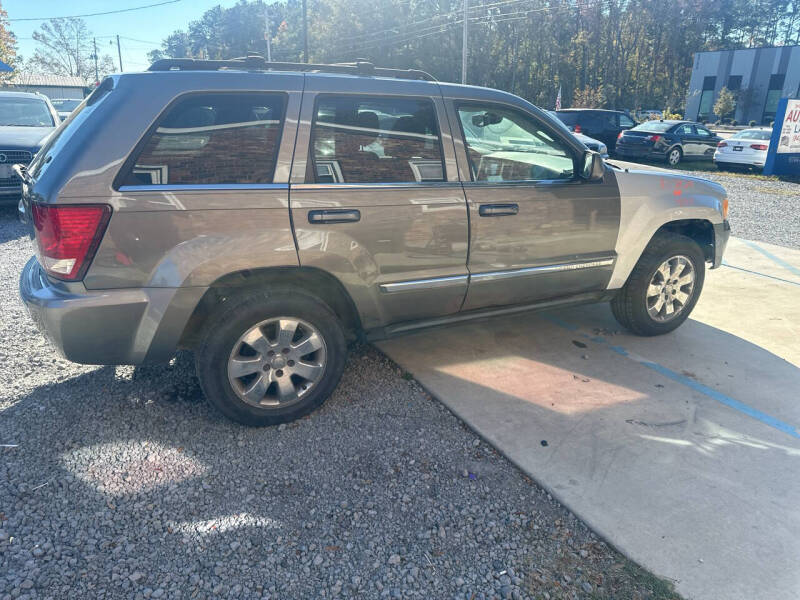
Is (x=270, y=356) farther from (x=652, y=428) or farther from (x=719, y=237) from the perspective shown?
(x=719, y=237)

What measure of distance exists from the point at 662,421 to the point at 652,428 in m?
0.12

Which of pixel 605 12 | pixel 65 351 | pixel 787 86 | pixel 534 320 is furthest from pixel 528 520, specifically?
pixel 605 12

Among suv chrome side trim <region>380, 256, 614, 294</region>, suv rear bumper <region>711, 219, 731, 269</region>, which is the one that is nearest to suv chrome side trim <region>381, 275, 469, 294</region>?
suv chrome side trim <region>380, 256, 614, 294</region>

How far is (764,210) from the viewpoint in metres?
11.1

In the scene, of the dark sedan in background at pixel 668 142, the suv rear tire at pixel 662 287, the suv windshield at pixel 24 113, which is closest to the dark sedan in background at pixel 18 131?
the suv windshield at pixel 24 113

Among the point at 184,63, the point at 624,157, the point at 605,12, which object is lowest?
the point at 624,157

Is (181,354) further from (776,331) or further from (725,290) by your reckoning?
(725,290)

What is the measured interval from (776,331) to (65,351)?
17.3 ft

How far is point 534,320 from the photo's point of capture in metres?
5.24

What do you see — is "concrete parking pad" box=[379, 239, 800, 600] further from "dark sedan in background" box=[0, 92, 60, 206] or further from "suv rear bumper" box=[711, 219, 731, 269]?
"dark sedan in background" box=[0, 92, 60, 206]

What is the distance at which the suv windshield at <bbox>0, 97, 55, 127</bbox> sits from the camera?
9.56 meters

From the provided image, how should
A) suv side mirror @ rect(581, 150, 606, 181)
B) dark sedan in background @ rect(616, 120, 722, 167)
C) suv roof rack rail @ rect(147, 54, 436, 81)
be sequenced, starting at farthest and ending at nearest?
dark sedan in background @ rect(616, 120, 722, 167) → suv side mirror @ rect(581, 150, 606, 181) → suv roof rack rail @ rect(147, 54, 436, 81)

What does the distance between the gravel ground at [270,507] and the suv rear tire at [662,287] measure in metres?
1.94

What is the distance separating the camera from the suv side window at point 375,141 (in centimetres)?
329
